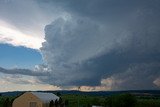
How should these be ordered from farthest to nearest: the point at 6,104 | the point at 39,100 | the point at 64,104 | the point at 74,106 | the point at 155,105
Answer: the point at 155,105
the point at 74,106
the point at 64,104
the point at 6,104
the point at 39,100

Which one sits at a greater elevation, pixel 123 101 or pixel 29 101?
pixel 123 101

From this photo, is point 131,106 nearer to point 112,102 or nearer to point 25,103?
point 112,102

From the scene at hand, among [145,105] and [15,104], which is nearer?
[15,104]

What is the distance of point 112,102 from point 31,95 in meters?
28.6

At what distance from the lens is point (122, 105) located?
10594 cm

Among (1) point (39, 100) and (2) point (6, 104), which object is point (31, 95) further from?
(2) point (6, 104)

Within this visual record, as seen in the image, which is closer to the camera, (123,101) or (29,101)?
(29,101)

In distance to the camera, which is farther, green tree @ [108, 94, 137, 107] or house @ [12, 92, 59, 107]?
green tree @ [108, 94, 137, 107]

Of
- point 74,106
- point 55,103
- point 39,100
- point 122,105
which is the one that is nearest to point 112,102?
point 122,105

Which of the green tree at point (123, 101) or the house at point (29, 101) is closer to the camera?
the house at point (29, 101)

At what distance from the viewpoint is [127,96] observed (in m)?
107

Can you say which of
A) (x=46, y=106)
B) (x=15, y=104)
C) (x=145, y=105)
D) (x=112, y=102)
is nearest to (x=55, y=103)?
(x=46, y=106)

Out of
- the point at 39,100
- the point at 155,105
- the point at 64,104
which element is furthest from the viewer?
the point at 155,105

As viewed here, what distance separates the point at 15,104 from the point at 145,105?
1905 inches
